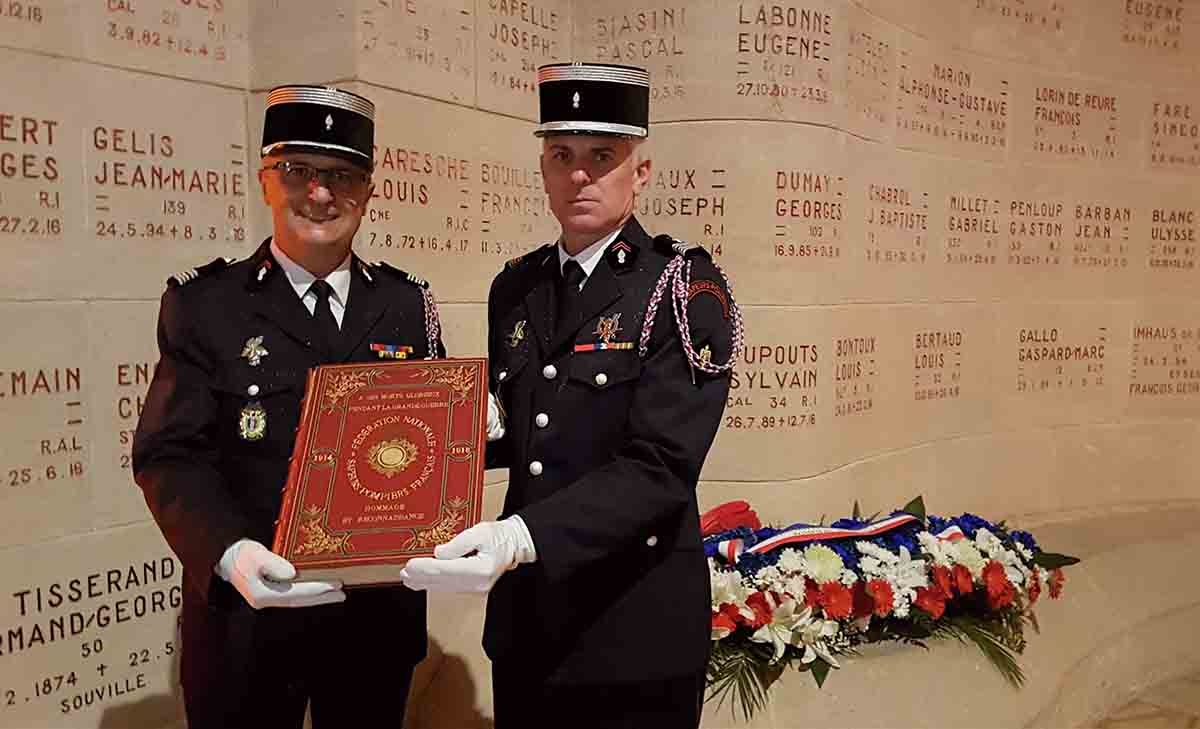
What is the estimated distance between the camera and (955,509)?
4.35 meters

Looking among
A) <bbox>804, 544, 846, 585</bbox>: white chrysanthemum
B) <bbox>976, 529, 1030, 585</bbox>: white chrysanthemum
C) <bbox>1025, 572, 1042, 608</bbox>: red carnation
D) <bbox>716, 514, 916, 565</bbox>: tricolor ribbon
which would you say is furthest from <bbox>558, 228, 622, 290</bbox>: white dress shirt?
<bbox>1025, 572, 1042, 608</bbox>: red carnation

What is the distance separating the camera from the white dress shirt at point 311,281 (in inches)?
68.5

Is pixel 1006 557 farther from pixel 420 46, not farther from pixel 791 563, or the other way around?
pixel 420 46

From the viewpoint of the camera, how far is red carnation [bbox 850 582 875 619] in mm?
2904

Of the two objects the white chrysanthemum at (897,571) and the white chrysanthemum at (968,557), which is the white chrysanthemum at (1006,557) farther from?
the white chrysanthemum at (897,571)

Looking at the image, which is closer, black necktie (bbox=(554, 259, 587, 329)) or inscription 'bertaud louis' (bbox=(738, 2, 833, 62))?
black necktie (bbox=(554, 259, 587, 329))

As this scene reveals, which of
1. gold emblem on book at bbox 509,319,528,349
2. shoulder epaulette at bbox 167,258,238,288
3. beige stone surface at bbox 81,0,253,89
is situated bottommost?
gold emblem on book at bbox 509,319,528,349

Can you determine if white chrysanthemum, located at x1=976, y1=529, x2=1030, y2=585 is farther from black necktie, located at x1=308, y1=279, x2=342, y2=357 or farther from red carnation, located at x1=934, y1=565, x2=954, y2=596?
black necktie, located at x1=308, y1=279, x2=342, y2=357

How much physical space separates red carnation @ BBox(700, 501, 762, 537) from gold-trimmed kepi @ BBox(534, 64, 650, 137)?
179 centimetres

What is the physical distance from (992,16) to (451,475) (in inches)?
151

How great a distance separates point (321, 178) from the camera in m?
1.70

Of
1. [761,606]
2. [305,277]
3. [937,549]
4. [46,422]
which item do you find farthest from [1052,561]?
[46,422]

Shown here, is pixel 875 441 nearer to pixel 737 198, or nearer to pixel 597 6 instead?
pixel 737 198

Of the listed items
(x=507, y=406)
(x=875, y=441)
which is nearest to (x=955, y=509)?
(x=875, y=441)
